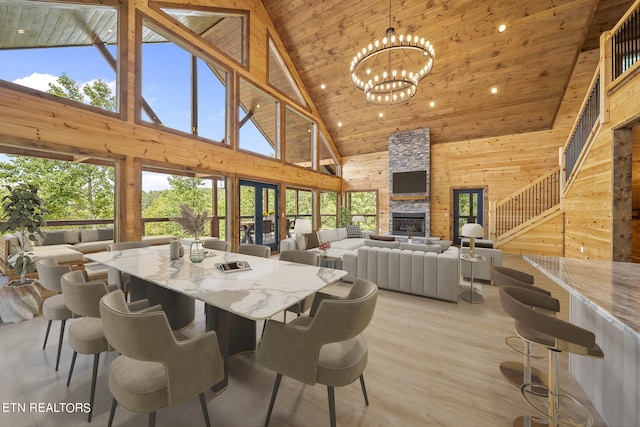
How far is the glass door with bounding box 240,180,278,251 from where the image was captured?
6551 mm

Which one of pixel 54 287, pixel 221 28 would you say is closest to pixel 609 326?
pixel 54 287

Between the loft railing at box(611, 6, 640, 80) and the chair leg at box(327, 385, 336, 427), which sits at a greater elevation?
the loft railing at box(611, 6, 640, 80)

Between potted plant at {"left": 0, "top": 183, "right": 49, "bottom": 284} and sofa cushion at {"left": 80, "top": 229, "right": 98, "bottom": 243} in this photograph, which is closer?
potted plant at {"left": 0, "top": 183, "right": 49, "bottom": 284}

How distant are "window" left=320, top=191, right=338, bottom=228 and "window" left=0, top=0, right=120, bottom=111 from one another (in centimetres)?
669

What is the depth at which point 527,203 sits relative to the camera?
7.07 meters

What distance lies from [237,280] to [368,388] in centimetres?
131

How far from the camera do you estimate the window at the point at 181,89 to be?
14.7 feet

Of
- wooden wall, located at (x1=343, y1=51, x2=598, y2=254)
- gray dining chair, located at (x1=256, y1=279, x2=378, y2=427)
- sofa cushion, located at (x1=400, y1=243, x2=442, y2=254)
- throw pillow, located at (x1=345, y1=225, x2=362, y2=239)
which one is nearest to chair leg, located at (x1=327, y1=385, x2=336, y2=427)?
gray dining chair, located at (x1=256, y1=279, x2=378, y2=427)

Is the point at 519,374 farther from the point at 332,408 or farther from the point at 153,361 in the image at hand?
the point at 153,361

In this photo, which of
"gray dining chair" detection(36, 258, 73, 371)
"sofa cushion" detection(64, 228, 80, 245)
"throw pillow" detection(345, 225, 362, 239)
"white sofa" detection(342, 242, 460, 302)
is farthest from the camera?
"throw pillow" detection(345, 225, 362, 239)

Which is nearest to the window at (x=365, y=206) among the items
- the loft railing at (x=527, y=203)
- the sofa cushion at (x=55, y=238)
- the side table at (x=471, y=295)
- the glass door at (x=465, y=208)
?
the glass door at (x=465, y=208)

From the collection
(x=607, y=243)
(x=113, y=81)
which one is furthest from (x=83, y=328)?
(x=607, y=243)

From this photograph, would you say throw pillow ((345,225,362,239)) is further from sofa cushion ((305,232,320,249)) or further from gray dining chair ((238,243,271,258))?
gray dining chair ((238,243,271,258))

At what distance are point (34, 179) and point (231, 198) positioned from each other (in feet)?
11.6
